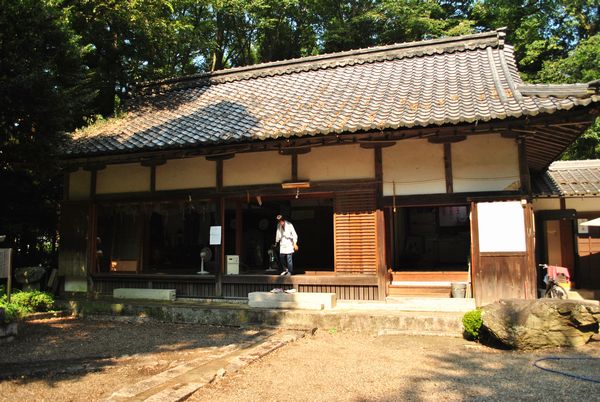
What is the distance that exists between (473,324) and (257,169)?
19.1 feet

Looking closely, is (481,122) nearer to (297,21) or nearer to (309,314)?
(309,314)

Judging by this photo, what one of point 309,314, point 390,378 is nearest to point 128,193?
point 309,314

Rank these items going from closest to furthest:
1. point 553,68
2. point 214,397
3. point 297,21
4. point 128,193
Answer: point 214,397 → point 128,193 → point 553,68 → point 297,21

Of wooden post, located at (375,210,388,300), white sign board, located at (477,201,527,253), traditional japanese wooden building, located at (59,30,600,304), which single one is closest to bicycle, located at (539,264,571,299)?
traditional japanese wooden building, located at (59,30,600,304)

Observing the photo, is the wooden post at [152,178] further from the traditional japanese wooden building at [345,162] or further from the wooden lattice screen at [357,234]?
the wooden lattice screen at [357,234]

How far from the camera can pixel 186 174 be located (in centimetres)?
1123

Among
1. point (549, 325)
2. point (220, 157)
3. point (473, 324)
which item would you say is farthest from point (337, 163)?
point (549, 325)

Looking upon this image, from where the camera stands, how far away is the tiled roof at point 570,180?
11.5 meters


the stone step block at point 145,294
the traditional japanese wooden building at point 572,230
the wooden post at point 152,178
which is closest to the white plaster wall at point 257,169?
the wooden post at point 152,178

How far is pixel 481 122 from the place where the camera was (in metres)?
8.01

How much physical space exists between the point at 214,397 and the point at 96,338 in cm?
449

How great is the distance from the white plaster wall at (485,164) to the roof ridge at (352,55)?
15.6 feet

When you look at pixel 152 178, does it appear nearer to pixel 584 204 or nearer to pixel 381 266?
pixel 381 266

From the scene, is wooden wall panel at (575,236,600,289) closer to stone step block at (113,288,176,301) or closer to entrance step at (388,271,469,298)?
entrance step at (388,271,469,298)
